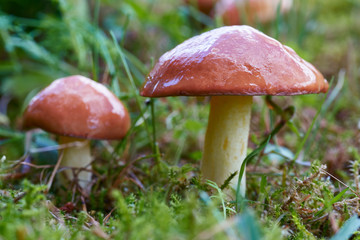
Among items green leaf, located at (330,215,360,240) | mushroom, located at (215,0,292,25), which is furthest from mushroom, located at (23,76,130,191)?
mushroom, located at (215,0,292,25)

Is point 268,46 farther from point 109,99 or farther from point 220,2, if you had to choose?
point 220,2

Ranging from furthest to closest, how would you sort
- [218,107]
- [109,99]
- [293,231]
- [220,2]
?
[220,2] → [109,99] → [218,107] → [293,231]

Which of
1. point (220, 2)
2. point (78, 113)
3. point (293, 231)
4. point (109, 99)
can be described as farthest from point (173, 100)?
point (220, 2)

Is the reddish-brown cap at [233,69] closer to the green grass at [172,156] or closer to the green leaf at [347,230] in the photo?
the green grass at [172,156]

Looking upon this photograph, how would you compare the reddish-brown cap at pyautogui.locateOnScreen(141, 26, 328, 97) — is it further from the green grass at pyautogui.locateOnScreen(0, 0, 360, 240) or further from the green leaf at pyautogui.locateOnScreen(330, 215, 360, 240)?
the green leaf at pyautogui.locateOnScreen(330, 215, 360, 240)

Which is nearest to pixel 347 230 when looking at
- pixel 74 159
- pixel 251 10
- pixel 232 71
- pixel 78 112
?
pixel 232 71

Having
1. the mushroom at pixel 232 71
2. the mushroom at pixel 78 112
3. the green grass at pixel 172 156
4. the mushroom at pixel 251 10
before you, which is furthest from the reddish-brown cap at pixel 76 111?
the mushroom at pixel 251 10
